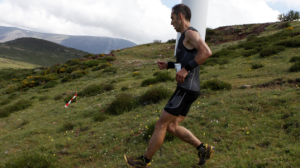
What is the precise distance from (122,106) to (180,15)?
5.03 m

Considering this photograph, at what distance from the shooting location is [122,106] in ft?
23.9

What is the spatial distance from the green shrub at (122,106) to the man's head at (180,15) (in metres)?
4.78

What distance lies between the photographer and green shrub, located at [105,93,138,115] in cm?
721

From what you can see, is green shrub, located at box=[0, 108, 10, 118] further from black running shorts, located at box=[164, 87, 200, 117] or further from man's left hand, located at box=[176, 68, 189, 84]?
man's left hand, located at box=[176, 68, 189, 84]

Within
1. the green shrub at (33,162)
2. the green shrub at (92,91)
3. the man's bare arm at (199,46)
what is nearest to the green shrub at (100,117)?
the green shrub at (33,162)

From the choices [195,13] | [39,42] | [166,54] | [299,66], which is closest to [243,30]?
[166,54]

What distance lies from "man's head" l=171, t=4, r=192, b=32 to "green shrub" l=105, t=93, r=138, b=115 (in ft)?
15.7

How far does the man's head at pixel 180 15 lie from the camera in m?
2.80

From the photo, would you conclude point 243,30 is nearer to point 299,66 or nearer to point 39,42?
point 299,66

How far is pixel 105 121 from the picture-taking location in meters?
6.64

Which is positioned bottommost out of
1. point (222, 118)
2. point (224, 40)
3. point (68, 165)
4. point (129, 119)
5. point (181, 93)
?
point (68, 165)

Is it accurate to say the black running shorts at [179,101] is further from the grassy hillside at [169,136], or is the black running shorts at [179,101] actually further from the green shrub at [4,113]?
the green shrub at [4,113]

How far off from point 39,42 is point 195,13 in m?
118

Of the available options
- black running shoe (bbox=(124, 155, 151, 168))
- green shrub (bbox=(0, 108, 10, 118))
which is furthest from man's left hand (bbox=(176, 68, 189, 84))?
green shrub (bbox=(0, 108, 10, 118))
